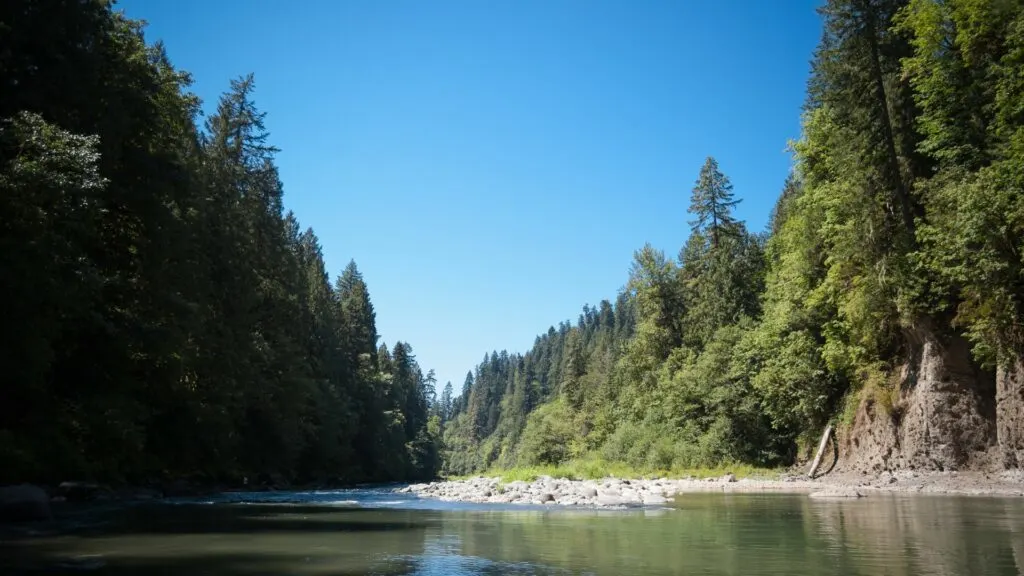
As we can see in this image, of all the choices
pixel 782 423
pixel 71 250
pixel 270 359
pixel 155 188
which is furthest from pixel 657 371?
pixel 71 250

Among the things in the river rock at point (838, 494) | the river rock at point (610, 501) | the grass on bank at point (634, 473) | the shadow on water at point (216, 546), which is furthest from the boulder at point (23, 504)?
the grass on bank at point (634, 473)

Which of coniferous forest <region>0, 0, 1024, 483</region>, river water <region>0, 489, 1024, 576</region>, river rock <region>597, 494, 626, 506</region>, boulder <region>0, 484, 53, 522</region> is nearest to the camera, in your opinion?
river water <region>0, 489, 1024, 576</region>

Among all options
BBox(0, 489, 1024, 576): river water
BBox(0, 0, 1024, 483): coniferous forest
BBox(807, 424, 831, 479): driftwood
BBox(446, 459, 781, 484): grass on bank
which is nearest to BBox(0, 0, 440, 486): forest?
BBox(0, 0, 1024, 483): coniferous forest

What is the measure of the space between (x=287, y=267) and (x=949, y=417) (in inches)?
1474

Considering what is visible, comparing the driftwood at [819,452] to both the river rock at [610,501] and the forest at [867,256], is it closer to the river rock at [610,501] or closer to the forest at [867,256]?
the forest at [867,256]

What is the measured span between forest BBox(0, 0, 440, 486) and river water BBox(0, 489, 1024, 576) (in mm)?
3356

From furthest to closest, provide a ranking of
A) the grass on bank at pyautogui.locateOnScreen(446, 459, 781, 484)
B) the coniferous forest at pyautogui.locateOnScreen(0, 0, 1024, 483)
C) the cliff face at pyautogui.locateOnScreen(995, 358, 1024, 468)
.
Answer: the grass on bank at pyautogui.locateOnScreen(446, 459, 781, 484) → the cliff face at pyautogui.locateOnScreen(995, 358, 1024, 468) → the coniferous forest at pyautogui.locateOnScreen(0, 0, 1024, 483)

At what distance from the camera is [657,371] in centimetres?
5506

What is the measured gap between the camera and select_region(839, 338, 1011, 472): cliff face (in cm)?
2091

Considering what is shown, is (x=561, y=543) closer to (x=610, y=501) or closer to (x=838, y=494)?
(x=610, y=501)

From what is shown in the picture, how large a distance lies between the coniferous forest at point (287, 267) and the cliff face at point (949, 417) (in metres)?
0.50

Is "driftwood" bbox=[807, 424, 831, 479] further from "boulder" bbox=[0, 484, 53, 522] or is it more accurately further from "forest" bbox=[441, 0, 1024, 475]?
"boulder" bbox=[0, 484, 53, 522]

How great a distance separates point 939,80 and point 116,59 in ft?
96.0

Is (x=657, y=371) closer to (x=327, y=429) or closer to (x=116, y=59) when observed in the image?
(x=327, y=429)
